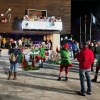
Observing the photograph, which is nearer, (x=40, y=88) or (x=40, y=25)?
(x=40, y=88)

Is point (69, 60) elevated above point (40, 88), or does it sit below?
above

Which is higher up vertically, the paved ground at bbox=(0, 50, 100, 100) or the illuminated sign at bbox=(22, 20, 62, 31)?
the illuminated sign at bbox=(22, 20, 62, 31)

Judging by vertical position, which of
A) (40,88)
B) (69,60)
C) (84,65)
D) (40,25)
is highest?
(40,25)

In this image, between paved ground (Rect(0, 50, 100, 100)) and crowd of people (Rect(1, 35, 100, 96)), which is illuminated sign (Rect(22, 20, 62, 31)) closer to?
crowd of people (Rect(1, 35, 100, 96))

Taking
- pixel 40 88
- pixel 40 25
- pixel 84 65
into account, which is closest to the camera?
pixel 84 65

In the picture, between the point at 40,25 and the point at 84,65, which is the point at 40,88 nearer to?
the point at 84,65

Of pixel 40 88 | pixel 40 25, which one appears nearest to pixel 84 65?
pixel 40 88

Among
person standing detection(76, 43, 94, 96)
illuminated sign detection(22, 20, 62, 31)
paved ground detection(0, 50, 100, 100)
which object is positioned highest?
illuminated sign detection(22, 20, 62, 31)

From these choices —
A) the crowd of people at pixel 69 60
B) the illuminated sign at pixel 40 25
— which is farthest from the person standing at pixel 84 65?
the illuminated sign at pixel 40 25

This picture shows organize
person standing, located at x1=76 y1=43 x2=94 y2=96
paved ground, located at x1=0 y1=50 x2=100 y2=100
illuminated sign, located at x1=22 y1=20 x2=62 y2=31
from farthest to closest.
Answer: illuminated sign, located at x1=22 y1=20 x2=62 y2=31 → person standing, located at x1=76 y1=43 x2=94 y2=96 → paved ground, located at x1=0 y1=50 x2=100 y2=100

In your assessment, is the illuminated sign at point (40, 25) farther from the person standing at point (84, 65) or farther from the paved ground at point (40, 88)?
the person standing at point (84, 65)

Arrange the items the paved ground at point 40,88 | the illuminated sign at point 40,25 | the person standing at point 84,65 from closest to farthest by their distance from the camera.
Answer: the paved ground at point 40,88 < the person standing at point 84,65 < the illuminated sign at point 40,25

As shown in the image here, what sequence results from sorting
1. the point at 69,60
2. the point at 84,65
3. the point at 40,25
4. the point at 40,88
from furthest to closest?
the point at 40,25
the point at 69,60
the point at 40,88
the point at 84,65

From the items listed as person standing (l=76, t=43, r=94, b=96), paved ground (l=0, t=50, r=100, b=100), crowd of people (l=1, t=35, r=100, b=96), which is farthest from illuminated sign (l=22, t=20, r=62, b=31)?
person standing (l=76, t=43, r=94, b=96)
